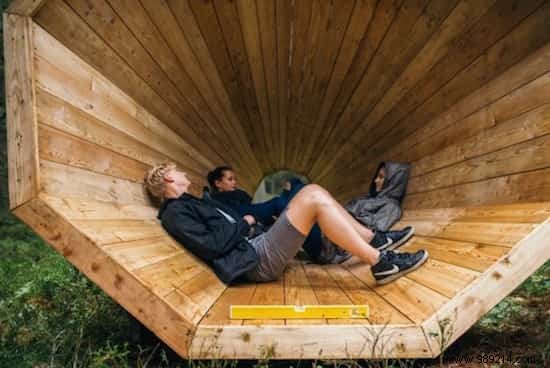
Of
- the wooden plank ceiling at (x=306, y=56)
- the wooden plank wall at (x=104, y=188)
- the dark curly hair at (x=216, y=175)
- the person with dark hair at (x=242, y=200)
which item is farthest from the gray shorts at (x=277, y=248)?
the dark curly hair at (x=216, y=175)

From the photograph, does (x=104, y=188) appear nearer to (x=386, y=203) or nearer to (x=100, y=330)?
(x=100, y=330)

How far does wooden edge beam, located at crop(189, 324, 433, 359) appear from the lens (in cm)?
166

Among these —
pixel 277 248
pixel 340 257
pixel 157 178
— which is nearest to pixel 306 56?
pixel 340 257

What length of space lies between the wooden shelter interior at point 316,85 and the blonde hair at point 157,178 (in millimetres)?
74

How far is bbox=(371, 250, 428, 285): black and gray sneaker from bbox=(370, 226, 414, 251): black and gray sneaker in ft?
1.96

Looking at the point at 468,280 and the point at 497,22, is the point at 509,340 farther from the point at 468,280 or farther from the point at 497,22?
the point at 497,22

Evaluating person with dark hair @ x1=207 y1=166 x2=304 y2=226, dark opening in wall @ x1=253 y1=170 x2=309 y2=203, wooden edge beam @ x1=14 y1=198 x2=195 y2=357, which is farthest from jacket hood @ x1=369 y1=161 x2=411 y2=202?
dark opening in wall @ x1=253 y1=170 x2=309 y2=203

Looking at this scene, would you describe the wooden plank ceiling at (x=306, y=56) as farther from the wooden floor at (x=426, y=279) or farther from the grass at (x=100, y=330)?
the grass at (x=100, y=330)

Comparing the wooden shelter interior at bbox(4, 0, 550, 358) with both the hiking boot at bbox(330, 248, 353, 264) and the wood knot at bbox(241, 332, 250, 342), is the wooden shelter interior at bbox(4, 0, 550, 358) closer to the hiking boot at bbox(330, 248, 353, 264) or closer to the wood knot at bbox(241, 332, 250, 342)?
the wood knot at bbox(241, 332, 250, 342)

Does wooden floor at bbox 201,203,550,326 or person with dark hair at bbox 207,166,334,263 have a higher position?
person with dark hair at bbox 207,166,334,263

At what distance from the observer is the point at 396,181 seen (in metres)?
3.72

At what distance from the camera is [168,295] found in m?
1.72

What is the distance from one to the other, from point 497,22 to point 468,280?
155 cm

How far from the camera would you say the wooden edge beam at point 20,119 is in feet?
5.35
